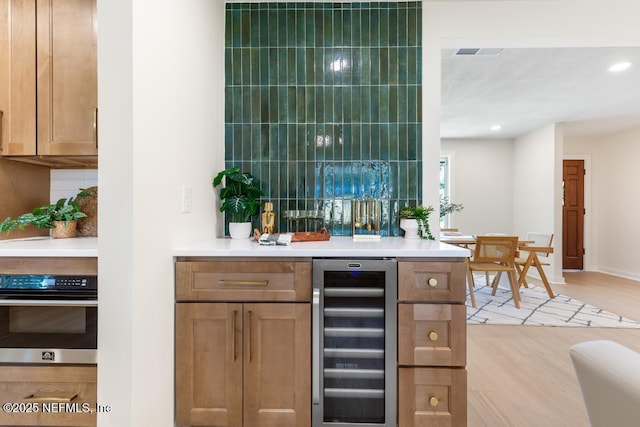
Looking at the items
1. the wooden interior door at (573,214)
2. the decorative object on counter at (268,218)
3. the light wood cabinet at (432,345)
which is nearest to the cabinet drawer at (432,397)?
the light wood cabinet at (432,345)

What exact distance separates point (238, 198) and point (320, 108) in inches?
32.5

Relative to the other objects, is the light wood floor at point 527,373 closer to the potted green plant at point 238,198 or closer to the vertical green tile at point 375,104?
the potted green plant at point 238,198

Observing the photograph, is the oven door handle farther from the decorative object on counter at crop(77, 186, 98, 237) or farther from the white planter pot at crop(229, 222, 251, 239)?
the white planter pot at crop(229, 222, 251, 239)

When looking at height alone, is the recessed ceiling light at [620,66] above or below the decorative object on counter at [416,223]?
above

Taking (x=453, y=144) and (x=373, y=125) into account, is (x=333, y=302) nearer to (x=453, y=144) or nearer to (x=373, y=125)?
(x=373, y=125)

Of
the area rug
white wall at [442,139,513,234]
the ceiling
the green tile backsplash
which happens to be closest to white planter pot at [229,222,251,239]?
the green tile backsplash

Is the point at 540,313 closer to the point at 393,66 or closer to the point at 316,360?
the point at 393,66

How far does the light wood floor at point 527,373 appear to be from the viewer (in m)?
1.87

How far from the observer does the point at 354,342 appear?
155 centimetres

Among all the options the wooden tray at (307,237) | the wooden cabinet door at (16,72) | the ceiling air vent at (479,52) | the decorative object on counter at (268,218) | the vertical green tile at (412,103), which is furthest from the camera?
the ceiling air vent at (479,52)

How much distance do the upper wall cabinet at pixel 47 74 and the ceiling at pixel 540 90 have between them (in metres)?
2.78

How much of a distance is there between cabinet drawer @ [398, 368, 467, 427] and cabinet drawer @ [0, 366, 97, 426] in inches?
51.8

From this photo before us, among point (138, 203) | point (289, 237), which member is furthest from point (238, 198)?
point (138, 203)

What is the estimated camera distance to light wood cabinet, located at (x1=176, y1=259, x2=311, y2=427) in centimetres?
151
